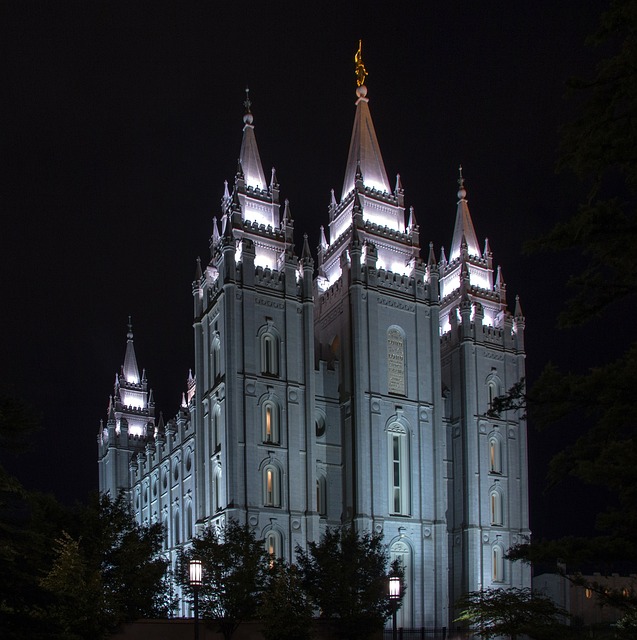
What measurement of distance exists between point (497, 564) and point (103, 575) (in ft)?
106

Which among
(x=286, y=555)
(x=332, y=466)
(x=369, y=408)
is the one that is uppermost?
(x=369, y=408)

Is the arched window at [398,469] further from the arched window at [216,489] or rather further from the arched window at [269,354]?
the arched window at [216,489]

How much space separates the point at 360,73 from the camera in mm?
61344

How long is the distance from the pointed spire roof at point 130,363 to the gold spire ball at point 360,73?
39738 mm

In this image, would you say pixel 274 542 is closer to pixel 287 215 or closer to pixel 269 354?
pixel 269 354

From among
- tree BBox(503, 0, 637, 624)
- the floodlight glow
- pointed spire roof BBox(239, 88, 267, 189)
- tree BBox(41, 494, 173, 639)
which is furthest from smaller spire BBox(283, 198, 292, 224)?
tree BBox(503, 0, 637, 624)

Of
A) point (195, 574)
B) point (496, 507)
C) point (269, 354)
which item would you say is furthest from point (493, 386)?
point (195, 574)

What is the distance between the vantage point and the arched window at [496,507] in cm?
5591

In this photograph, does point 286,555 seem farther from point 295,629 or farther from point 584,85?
point 584,85

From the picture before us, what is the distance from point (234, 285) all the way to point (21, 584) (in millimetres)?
35919

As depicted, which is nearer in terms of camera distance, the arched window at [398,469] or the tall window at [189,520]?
the arched window at [398,469]

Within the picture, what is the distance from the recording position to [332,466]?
51562 millimetres

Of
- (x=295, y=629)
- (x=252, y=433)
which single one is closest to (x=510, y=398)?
(x=295, y=629)

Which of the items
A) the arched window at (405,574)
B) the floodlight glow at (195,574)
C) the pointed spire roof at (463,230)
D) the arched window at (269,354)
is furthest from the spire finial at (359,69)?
the floodlight glow at (195,574)
